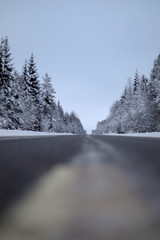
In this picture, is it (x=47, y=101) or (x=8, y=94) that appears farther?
(x=47, y=101)

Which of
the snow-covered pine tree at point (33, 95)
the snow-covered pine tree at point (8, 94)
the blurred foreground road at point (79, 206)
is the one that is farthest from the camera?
the snow-covered pine tree at point (33, 95)

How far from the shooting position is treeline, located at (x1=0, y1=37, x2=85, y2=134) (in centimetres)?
3322

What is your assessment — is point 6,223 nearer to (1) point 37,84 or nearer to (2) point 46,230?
(2) point 46,230

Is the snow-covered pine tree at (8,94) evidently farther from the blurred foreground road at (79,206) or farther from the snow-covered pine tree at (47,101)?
the blurred foreground road at (79,206)

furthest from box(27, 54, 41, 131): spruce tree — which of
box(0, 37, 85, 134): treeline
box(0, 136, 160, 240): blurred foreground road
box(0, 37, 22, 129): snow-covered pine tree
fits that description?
box(0, 136, 160, 240): blurred foreground road

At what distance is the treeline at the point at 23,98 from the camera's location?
109 feet

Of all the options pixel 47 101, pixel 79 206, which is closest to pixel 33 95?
pixel 47 101

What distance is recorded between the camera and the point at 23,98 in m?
43.8

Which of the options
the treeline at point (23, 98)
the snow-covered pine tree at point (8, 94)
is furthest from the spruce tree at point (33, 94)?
the snow-covered pine tree at point (8, 94)

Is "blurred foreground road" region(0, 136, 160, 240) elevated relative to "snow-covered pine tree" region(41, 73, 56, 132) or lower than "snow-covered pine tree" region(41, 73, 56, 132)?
lower

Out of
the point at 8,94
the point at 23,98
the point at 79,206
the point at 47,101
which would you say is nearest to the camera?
the point at 79,206

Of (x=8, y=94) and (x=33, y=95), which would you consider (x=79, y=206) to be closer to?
(x=8, y=94)

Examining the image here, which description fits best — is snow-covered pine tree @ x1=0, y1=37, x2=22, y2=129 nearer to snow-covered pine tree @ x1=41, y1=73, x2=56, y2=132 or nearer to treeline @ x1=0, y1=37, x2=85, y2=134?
treeline @ x1=0, y1=37, x2=85, y2=134

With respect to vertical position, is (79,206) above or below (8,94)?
below
